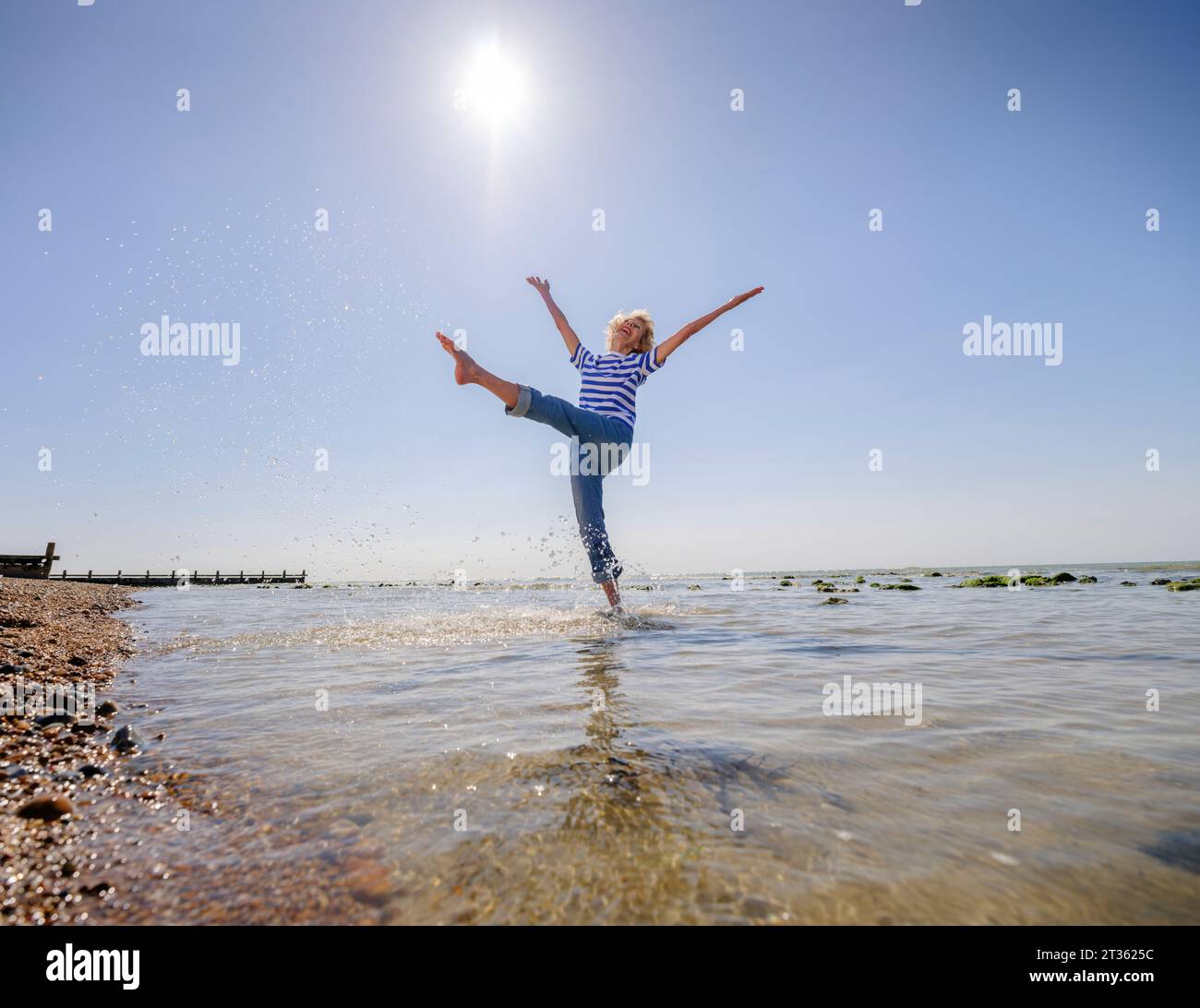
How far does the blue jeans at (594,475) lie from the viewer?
7.00 meters

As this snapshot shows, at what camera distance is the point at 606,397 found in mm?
8023

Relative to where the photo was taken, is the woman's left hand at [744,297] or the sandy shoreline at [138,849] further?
the woman's left hand at [744,297]

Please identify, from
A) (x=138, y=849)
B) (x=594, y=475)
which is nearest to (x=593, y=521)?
(x=594, y=475)

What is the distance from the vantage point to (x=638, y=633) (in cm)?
713

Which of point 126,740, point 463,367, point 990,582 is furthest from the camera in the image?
point 990,582

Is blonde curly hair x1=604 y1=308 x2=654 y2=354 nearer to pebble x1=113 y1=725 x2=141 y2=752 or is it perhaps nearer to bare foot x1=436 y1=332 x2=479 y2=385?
bare foot x1=436 y1=332 x2=479 y2=385

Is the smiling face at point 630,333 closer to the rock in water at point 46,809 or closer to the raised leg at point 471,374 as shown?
the raised leg at point 471,374

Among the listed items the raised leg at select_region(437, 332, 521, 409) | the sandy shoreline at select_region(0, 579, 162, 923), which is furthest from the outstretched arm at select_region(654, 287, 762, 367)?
the sandy shoreline at select_region(0, 579, 162, 923)

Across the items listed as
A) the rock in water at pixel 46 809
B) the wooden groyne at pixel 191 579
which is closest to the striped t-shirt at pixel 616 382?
the rock in water at pixel 46 809

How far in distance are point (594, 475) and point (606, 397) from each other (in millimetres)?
1085

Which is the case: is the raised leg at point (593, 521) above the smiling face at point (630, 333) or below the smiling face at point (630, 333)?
below

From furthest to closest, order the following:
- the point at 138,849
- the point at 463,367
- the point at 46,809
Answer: the point at 463,367, the point at 46,809, the point at 138,849

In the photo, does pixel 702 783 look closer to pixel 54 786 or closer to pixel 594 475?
pixel 54 786
